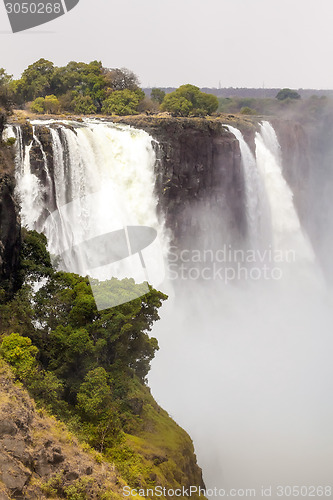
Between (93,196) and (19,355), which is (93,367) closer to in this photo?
(19,355)

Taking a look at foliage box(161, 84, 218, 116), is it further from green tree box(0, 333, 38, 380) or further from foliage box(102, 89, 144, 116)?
green tree box(0, 333, 38, 380)

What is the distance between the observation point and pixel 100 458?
1088 cm

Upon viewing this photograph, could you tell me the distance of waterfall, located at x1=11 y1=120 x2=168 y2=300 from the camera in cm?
2044

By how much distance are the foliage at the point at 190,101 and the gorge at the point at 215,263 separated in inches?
152

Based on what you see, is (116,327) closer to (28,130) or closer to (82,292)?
(82,292)

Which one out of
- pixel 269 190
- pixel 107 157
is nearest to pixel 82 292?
pixel 107 157

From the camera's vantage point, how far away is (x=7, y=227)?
14234 millimetres

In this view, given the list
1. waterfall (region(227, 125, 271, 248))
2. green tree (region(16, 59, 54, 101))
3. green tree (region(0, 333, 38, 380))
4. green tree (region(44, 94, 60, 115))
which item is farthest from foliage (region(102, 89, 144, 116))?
green tree (region(0, 333, 38, 380))

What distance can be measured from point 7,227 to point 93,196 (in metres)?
8.41

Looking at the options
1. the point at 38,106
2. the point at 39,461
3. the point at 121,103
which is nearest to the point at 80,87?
the point at 121,103

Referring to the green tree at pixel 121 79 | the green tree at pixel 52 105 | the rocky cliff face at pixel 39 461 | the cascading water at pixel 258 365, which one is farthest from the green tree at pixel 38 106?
the rocky cliff face at pixel 39 461

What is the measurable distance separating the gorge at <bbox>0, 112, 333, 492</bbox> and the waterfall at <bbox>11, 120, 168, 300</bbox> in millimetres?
58

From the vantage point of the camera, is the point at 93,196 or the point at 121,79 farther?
the point at 121,79

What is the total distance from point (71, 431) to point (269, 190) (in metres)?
23.7
